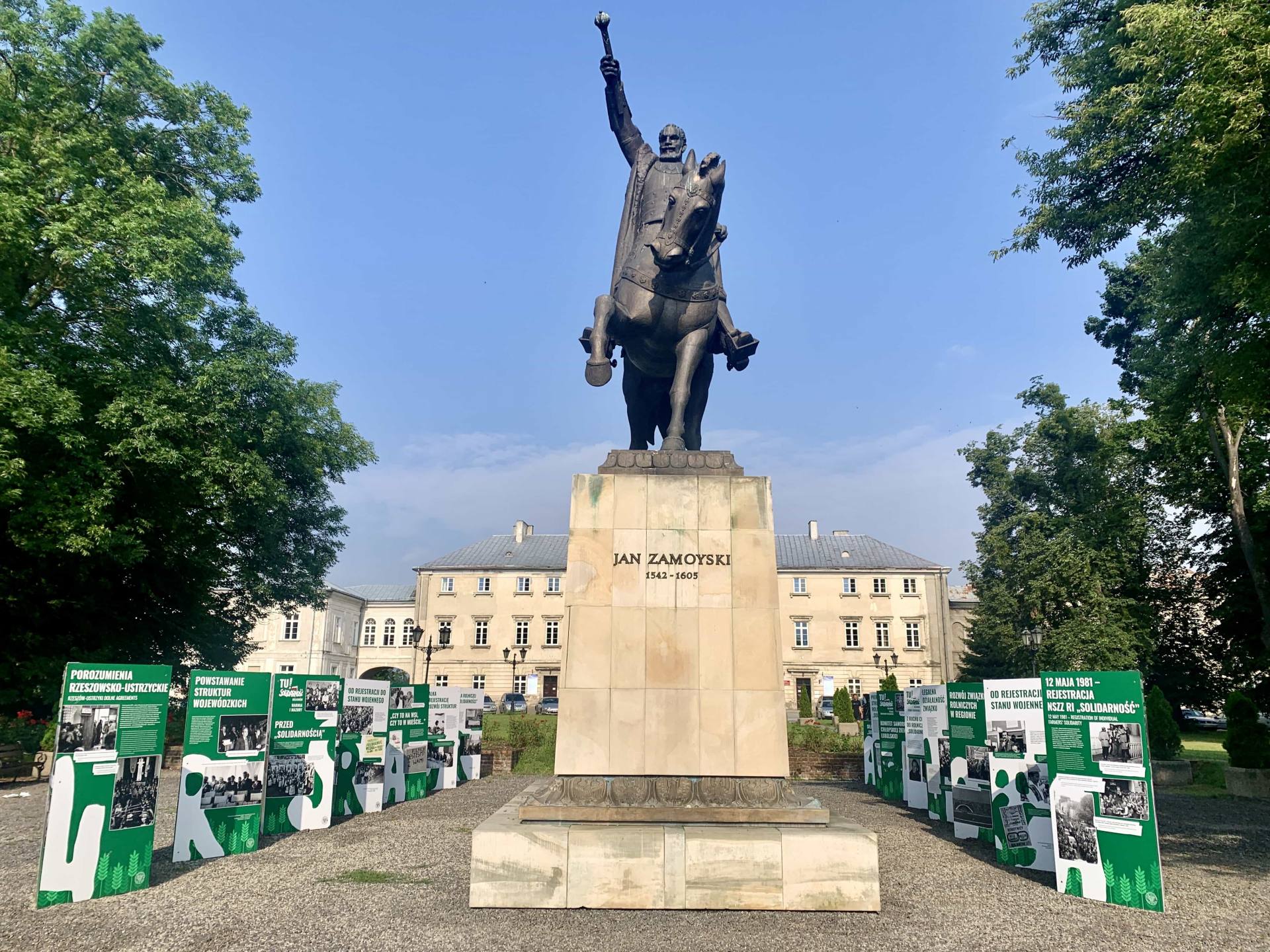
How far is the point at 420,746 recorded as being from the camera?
14.6m

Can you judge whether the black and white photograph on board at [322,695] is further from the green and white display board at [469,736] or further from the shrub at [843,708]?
the shrub at [843,708]

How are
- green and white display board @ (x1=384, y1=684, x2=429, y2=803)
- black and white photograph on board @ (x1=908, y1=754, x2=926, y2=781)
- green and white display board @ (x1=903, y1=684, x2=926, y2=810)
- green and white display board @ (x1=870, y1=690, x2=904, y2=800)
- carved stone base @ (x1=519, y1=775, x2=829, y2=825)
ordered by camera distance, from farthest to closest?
green and white display board @ (x1=870, y1=690, x2=904, y2=800) < green and white display board @ (x1=384, y1=684, x2=429, y2=803) < black and white photograph on board @ (x1=908, y1=754, x2=926, y2=781) < green and white display board @ (x1=903, y1=684, x2=926, y2=810) < carved stone base @ (x1=519, y1=775, x2=829, y2=825)

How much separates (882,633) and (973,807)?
49976 mm

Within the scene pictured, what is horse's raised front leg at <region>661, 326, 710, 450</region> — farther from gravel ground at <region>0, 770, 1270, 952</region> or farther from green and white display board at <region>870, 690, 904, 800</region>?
green and white display board at <region>870, 690, 904, 800</region>

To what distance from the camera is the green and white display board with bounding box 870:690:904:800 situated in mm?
14844

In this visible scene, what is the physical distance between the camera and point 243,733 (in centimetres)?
952

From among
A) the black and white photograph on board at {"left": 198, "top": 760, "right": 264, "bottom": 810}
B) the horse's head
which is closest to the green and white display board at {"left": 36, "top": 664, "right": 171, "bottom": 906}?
the black and white photograph on board at {"left": 198, "top": 760, "right": 264, "bottom": 810}

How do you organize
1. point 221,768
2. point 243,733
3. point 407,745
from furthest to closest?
point 407,745 < point 243,733 < point 221,768

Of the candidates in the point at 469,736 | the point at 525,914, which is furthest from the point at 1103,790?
the point at 469,736

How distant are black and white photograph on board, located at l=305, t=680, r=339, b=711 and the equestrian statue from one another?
18.3 ft

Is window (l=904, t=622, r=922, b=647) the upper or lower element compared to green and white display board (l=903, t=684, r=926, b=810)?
upper

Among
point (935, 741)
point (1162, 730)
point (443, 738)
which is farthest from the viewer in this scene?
point (1162, 730)

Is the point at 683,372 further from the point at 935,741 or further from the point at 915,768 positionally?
the point at 915,768

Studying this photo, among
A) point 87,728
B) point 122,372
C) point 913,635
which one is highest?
point 122,372
